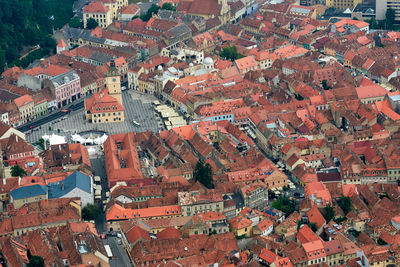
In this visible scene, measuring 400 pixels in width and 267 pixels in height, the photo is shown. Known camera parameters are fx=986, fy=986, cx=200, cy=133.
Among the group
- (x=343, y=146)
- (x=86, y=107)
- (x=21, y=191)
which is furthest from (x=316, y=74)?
(x=21, y=191)

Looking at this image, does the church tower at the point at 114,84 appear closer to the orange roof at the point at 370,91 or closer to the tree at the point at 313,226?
the orange roof at the point at 370,91

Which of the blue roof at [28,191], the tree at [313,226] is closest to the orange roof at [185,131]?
the blue roof at [28,191]

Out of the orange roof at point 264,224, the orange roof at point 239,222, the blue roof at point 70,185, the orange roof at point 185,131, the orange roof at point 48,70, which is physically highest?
the blue roof at point 70,185

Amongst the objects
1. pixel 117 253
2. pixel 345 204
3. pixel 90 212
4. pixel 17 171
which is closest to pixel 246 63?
pixel 345 204

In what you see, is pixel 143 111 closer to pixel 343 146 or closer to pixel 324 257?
pixel 343 146

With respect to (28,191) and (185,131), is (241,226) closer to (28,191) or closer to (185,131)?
(28,191)

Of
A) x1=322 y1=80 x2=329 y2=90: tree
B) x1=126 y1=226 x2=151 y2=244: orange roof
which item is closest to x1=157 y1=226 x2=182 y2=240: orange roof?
x1=126 y1=226 x2=151 y2=244: orange roof
